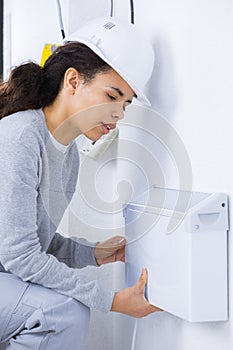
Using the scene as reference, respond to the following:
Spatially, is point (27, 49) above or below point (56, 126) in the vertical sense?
→ above

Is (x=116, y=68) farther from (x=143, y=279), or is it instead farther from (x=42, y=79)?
(x=143, y=279)

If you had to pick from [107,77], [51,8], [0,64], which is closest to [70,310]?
[107,77]

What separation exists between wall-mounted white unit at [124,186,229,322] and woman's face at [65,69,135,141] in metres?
0.22

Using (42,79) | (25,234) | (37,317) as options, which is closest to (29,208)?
(25,234)

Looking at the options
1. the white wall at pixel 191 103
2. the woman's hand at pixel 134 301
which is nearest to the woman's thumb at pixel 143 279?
the woman's hand at pixel 134 301

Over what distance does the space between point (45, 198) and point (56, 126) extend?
0.56 feet

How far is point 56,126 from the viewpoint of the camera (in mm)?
1335

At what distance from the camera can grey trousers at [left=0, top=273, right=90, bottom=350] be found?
120cm

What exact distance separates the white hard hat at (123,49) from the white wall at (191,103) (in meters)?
0.06

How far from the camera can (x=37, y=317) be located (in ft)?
3.92

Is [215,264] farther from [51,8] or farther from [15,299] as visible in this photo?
[51,8]

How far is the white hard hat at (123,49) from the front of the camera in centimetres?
124

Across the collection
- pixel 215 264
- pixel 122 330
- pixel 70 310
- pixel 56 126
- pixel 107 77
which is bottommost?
pixel 122 330

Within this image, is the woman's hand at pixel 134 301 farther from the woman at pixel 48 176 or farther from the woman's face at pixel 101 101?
the woman's face at pixel 101 101
